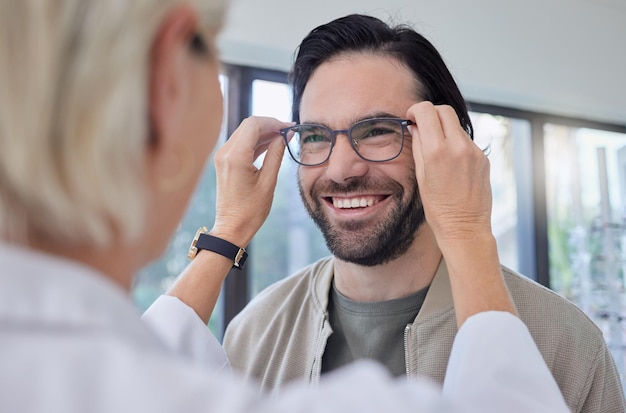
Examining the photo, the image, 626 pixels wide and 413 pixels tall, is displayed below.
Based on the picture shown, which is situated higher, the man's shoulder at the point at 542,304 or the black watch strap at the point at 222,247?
the black watch strap at the point at 222,247

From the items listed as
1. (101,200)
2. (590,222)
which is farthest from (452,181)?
(590,222)

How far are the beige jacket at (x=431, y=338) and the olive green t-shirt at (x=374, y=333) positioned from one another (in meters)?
0.04

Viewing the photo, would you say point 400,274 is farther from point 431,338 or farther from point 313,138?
point 313,138

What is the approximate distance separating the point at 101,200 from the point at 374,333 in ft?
3.03

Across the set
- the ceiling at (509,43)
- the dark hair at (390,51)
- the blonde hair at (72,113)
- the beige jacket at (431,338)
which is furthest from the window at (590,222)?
the blonde hair at (72,113)

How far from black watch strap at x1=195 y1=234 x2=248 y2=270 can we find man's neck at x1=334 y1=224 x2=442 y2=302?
11.8 inches

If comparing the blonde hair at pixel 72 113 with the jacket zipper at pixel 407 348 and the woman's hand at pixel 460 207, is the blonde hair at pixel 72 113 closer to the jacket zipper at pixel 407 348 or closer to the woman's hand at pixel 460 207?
the woman's hand at pixel 460 207

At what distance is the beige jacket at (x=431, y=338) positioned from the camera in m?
1.16

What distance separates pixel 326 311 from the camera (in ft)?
4.46

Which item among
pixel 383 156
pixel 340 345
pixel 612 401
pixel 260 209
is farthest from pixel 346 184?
pixel 612 401

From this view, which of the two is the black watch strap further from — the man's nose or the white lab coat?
the white lab coat

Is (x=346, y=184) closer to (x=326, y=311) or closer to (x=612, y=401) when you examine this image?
(x=326, y=311)

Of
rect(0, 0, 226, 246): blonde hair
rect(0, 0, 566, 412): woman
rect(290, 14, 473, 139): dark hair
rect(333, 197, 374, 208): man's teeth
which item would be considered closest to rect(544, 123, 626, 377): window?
rect(290, 14, 473, 139): dark hair

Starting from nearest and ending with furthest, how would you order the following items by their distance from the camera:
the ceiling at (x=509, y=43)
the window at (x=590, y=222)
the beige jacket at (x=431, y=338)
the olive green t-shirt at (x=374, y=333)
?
1. the beige jacket at (x=431, y=338)
2. the olive green t-shirt at (x=374, y=333)
3. the ceiling at (x=509, y=43)
4. the window at (x=590, y=222)
